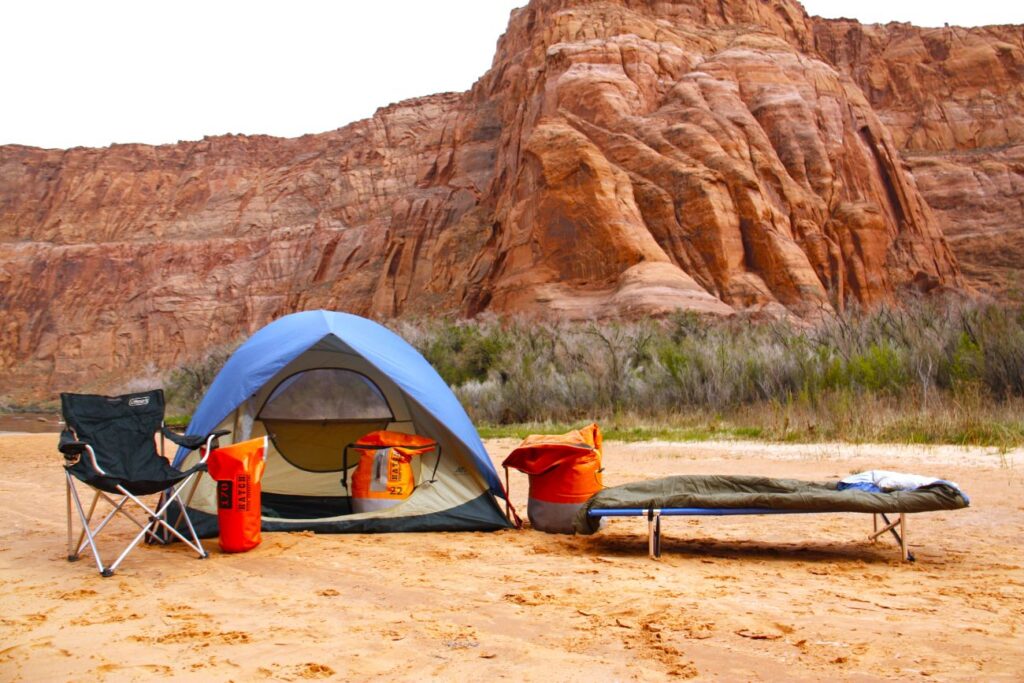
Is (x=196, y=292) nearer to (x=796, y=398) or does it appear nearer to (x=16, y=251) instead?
(x=16, y=251)

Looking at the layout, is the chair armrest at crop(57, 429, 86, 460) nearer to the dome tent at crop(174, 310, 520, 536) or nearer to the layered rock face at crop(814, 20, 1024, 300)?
the dome tent at crop(174, 310, 520, 536)

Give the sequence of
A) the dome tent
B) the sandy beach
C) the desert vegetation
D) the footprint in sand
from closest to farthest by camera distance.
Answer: the sandy beach → the footprint in sand → the dome tent → the desert vegetation

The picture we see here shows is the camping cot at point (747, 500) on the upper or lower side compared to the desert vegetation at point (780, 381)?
lower

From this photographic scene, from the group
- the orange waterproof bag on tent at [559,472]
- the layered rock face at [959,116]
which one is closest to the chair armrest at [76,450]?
the orange waterproof bag on tent at [559,472]

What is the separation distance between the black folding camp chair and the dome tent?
0.76m

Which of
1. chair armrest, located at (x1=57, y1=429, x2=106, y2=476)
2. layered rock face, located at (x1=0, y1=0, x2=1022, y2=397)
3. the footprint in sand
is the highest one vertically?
layered rock face, located at (x1=0, y1=0, x2=1022, y2=397)

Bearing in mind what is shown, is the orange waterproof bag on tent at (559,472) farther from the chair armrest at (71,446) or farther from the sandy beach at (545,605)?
the chair armrest at (71,446)

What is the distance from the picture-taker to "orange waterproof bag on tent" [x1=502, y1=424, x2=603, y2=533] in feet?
21.1

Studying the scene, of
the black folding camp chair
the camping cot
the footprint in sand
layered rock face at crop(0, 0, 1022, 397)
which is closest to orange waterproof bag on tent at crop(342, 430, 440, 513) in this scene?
the black folding camp chair

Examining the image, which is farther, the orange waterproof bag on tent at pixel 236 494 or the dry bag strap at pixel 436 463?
the dry bag strap at pixel 436 463

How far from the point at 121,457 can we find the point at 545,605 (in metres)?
3.20

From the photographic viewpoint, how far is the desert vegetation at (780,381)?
11.1 metres

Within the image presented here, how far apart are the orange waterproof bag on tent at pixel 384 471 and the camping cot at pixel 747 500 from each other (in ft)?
5.16

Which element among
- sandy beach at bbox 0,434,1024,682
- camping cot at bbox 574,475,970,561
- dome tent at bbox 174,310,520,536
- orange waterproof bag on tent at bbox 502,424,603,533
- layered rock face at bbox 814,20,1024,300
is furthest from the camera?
layered rock face at bbox 814,20,1024,300
